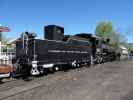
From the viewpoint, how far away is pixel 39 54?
1521cm

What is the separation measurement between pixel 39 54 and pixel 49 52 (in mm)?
1366

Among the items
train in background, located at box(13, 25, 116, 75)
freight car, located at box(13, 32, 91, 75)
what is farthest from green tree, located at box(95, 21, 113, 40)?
freight car, located at box(13, 32, 91, 75)

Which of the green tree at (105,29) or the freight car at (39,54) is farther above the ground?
the green tree at (105,29)

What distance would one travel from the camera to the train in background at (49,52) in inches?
581

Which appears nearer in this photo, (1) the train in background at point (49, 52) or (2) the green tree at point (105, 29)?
(1) the train in background at point (49, 52)

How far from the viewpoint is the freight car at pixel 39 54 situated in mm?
14688

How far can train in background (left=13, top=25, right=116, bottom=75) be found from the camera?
14.8 meters

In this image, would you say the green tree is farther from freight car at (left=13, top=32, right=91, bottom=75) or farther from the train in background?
freight car at (left=13, top=32, right=91, bottom=75)

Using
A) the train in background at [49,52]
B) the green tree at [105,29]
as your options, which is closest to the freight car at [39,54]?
the train in background at [49,52]

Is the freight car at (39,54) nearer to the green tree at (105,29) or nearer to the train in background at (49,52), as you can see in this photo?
the train in background at (49,52)

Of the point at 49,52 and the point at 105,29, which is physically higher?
the point at 105,29

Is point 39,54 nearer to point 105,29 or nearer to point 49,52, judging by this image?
point 49,52

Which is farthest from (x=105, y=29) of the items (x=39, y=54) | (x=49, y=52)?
(x=39, y=54)

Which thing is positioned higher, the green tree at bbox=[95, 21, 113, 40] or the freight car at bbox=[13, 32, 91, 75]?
the green tree at bbox=[95, 21, 113, 40]
